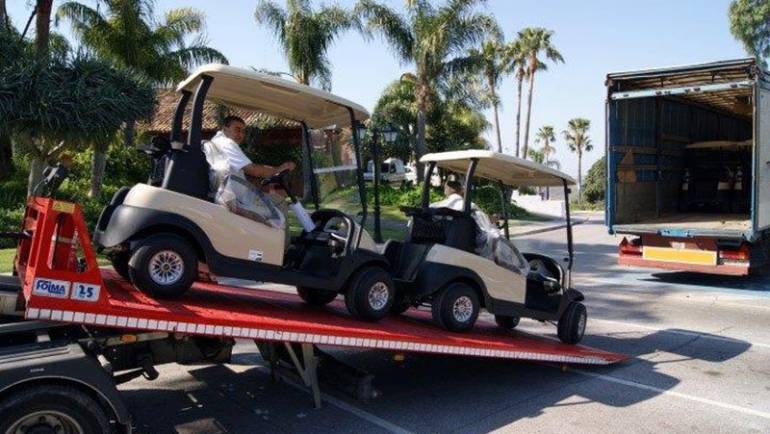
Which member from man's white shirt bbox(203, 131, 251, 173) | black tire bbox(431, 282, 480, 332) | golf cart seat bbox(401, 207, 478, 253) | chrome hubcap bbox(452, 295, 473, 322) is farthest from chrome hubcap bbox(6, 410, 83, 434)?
golf cart seat bbox(401, 207, 478, 253)

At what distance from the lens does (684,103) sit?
46.5 ft

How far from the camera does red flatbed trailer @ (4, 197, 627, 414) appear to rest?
3697mm

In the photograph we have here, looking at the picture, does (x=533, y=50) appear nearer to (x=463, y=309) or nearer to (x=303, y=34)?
(x=303, y=34)

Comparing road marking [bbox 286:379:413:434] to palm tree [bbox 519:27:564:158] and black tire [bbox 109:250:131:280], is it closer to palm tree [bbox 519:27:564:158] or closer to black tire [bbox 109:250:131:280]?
black tire [bbox 109:250:131:280]

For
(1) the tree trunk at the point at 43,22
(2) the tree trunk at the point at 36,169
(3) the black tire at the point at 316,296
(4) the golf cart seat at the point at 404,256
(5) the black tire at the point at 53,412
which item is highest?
(1) the tree trunk at the point at 43,22

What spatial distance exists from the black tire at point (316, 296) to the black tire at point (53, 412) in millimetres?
2545

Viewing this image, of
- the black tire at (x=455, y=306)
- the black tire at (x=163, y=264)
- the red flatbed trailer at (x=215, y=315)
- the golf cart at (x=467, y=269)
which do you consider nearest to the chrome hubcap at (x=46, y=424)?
the red flatbed trailer at (x=215, y=315)

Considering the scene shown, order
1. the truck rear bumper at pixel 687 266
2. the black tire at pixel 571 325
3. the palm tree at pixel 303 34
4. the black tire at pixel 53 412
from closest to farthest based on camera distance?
the black tire at pixel 53 412, the black tire at pixel 571 325, the truck rear bumper at pixel 687 266, the palm tree at pixel 303 34

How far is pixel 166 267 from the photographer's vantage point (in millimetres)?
4531

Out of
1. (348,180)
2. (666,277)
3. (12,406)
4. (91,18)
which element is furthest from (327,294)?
(91,18)

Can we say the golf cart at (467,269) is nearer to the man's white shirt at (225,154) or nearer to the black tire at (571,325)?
the black tire at (571,325)

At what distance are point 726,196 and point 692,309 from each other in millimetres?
5415

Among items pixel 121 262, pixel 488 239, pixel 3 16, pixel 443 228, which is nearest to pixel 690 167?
pixel 488 239

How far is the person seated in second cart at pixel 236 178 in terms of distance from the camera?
4828 mm
